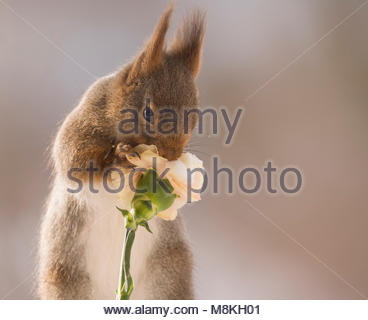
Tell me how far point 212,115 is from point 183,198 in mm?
615

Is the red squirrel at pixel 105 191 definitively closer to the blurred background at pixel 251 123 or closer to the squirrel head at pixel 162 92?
the squirrel head at pixel 162 92

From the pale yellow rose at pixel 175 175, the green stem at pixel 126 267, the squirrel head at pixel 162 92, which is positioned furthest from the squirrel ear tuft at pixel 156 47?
the green stem at pixel 126 267

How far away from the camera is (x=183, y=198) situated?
0.80 meters

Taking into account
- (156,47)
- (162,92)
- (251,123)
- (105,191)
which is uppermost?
(251,123)

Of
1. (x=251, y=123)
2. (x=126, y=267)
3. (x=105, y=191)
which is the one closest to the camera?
(x=126, y=267)

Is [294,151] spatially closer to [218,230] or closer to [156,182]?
[218,230]

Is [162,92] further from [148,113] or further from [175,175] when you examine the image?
[175,175]

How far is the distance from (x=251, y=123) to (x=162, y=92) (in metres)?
0.69

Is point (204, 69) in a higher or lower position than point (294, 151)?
higher

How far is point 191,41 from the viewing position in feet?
3.59

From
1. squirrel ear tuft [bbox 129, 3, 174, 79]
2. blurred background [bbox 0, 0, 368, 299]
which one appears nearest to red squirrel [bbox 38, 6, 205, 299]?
squirrel ear tuft [bbox 129, 3, 174, 79]

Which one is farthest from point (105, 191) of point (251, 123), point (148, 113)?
point (251, 123)
